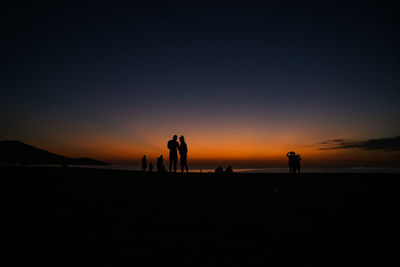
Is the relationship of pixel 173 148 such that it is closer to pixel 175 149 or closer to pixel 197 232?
pixel 175 149

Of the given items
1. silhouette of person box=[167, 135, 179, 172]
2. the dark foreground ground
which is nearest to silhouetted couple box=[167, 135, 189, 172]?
silhouette of person box=[167, 135, 179, 172]

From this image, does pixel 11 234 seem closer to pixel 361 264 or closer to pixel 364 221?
pixel 361 264

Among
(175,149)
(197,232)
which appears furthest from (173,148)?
(197,232)

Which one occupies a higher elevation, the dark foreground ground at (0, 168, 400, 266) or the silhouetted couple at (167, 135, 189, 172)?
the silhouetted couple at (167, 135, 189, 172)

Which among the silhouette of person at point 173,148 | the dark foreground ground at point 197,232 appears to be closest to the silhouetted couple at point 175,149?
the silhouette of person at point 173,148

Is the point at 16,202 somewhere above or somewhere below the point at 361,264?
above

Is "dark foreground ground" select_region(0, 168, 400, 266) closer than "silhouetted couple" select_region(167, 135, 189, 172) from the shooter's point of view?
Yes

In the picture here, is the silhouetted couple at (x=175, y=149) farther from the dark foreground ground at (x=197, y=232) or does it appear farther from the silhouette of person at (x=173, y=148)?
the dark foreground ground at (x=197, y=232)

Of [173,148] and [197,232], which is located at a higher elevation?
[173,148]

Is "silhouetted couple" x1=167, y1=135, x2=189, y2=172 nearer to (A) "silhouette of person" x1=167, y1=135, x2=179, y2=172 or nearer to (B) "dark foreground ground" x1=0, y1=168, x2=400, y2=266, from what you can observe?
(A) "silhouette of person" x1=167, y1=135, x2=179, y2=172

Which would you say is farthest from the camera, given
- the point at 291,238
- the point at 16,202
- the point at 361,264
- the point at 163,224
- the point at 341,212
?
the point at 16,202

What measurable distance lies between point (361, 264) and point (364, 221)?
7.56ft

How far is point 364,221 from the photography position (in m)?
4.77

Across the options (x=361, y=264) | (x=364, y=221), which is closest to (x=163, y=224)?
(x=361, y=264)
